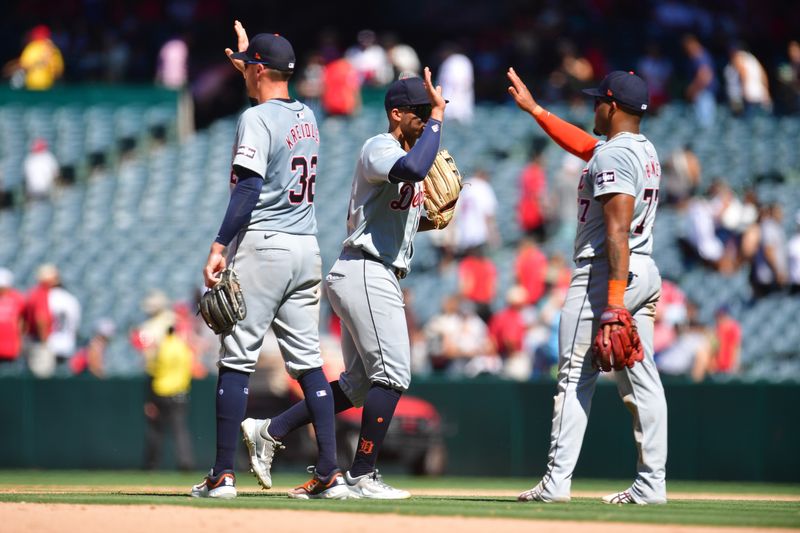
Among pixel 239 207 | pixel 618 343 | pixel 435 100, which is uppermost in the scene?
pixel 435 100

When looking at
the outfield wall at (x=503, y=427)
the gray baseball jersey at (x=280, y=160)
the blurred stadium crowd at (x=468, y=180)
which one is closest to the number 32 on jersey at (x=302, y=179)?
the gray baseball jersey at (x=280, y=160)

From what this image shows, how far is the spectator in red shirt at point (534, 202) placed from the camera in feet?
54.0

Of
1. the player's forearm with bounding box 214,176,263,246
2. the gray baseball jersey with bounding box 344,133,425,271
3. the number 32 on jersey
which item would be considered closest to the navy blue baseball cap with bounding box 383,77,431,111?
the gray baseball jersey with bounding box 344,133,425,271

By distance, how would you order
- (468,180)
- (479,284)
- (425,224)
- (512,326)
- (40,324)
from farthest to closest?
1. (468,180)
2. (479,284)
3. (40,324)
4. (512,326)
5. (425,224)

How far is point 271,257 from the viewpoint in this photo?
6.56 m

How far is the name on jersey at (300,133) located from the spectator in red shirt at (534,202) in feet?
32.2

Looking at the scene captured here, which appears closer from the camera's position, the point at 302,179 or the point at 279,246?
the point at 279,246

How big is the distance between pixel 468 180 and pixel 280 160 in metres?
9.67

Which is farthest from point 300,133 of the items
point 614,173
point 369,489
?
point 369,489

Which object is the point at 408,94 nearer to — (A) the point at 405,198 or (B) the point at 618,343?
(A) the point at 405,198

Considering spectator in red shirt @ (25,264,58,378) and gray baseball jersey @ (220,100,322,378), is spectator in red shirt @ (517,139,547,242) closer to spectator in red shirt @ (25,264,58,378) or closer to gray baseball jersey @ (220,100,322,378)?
spectator in red shirt @ (25,264,58,378)

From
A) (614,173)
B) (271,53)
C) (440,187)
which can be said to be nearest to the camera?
(614,173)

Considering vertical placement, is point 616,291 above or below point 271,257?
below

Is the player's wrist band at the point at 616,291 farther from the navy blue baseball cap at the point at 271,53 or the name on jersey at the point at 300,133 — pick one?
the navy blue baseball cap at the point at 271,53
